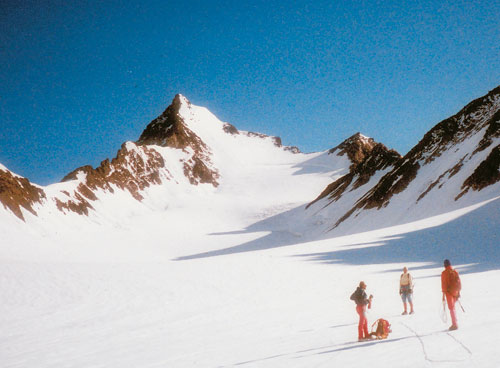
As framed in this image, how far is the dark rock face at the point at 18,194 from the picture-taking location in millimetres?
50656

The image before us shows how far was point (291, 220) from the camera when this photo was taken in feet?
253

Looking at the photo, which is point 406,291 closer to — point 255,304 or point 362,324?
point 362,324

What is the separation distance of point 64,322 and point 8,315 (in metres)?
4.27

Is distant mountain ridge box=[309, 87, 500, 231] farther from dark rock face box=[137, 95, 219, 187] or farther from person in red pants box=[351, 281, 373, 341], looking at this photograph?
dark rock face box=[137, 95, 219, 187]

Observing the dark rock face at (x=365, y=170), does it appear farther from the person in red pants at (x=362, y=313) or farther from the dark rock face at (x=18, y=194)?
the person in red pants at (x=362, y=313)

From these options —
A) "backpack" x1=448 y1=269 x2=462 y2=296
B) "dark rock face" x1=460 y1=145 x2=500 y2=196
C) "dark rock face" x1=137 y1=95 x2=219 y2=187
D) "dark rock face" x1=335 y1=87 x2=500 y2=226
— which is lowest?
"backpack" x1=448 y1=269 x2=462 y2=296

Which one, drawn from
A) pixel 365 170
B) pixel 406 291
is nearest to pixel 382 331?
pixel 406 291

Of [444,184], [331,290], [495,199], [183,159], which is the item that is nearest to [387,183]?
[444,184]

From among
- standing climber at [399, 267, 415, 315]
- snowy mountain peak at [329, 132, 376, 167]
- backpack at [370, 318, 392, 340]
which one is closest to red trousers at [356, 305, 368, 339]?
backpack at [370, 318, 392, 340]

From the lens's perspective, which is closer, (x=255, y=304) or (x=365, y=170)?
(x=255, y=304)

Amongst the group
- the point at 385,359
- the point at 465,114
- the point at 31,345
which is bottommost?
the point at 385,359

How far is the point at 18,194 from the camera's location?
5378 centimetres

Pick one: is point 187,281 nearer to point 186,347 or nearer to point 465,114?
point 186,347

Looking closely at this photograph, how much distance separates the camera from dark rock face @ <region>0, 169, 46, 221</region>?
50.7 meters
